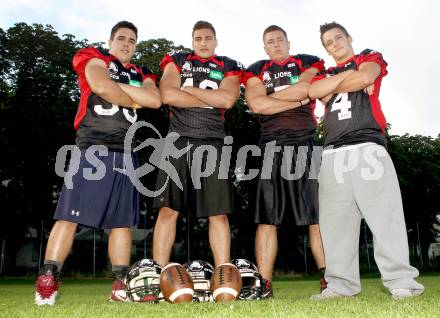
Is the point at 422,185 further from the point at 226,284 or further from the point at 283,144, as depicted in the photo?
the point at 226,284

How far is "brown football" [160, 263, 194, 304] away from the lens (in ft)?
13.5

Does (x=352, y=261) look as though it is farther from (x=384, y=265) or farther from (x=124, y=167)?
(x=124, y=167)

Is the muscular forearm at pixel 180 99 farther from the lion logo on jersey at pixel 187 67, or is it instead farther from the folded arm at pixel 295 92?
the folded arm at pixel 295 92

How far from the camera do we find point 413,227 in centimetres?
4138

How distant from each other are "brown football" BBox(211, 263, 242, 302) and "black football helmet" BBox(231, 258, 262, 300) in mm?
298

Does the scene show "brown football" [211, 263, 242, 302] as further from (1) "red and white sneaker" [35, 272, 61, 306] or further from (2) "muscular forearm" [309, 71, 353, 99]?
(2) "muscular forearm" [309, 71, 353, 99]

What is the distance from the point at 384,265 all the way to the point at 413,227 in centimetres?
4108

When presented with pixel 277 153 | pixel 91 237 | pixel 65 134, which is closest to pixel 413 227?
pixel 91 237

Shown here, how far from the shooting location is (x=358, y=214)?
15.4 ft

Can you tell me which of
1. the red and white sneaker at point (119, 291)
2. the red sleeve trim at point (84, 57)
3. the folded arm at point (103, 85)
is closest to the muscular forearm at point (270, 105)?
the folded arm at point (103, 85)

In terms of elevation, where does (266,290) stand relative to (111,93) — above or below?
below

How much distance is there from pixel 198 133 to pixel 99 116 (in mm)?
1151

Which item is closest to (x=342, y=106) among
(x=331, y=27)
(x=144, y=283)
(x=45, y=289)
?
(x=331, y=27)

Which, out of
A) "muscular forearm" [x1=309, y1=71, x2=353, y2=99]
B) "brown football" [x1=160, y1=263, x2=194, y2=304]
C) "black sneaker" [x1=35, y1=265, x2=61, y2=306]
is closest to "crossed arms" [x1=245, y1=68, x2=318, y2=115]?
"muscular forearm" [x1=309, y1=71, x2=353, y2=99]
